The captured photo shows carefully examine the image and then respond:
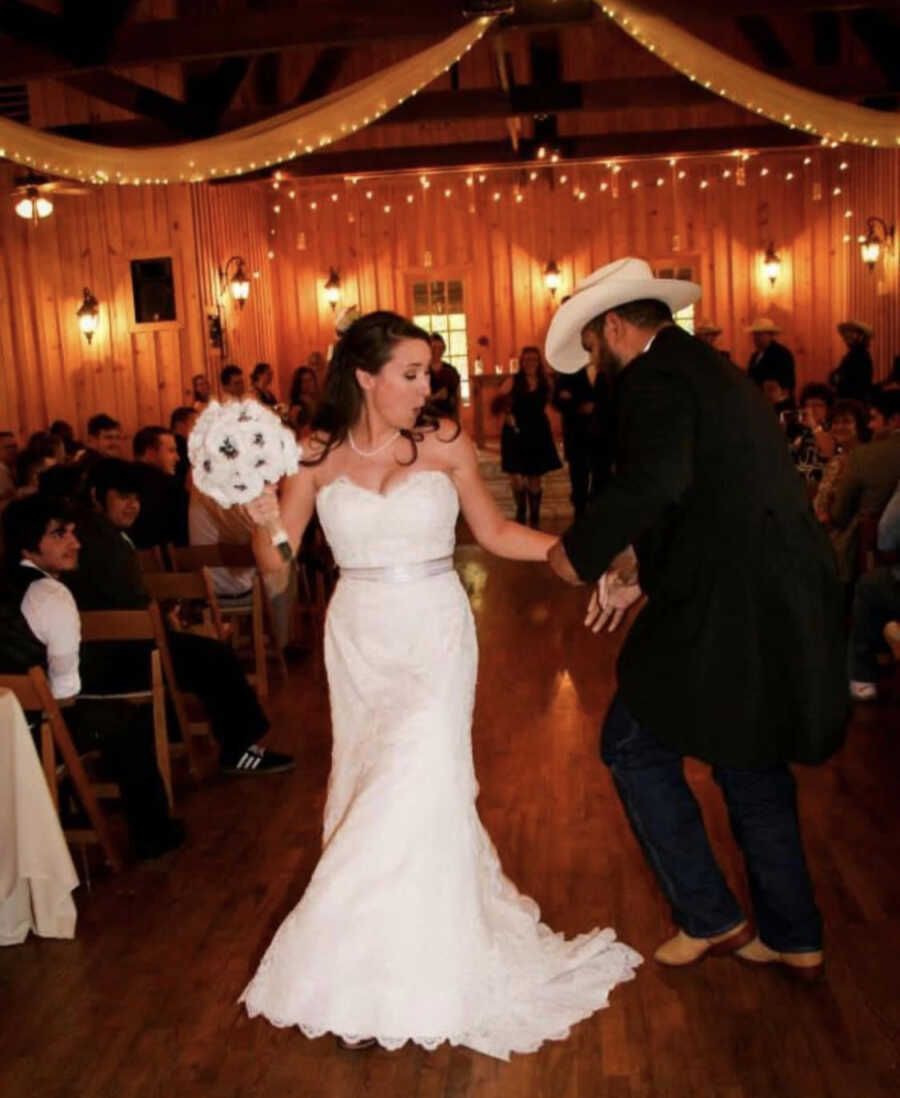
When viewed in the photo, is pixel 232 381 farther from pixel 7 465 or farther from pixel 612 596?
pixel 612 596

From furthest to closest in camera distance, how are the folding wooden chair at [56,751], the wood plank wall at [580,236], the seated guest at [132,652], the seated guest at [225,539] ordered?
the wood plank wall at [580,236], the seated guest at [225,539], the seated guest at [132,652], the folding wooden chair at [56,751]

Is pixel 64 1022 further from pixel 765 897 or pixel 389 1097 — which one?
pixel 765 897

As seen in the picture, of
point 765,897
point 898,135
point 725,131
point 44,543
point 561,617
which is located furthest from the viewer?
point 725,131

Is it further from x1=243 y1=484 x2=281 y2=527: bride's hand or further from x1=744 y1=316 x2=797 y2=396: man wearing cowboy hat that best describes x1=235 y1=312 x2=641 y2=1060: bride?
x1=744 y1=316 x2=797 y2=396: man wearing cowboy hat

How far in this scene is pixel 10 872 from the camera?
3.90 meters

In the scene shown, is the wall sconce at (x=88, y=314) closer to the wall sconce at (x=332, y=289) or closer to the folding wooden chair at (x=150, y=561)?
the wall sconce at (x=332, y=289)

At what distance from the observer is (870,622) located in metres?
5.84

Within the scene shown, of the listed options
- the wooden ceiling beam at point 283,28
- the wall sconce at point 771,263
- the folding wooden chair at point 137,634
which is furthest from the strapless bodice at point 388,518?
the wall sconce at point 771,263

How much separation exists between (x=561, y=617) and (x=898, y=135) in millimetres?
3249

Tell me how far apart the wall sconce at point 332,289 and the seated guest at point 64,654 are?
1308 centimetres

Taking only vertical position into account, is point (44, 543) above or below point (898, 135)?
below

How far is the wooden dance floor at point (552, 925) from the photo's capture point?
303 cm

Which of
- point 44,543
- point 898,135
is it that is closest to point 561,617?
point 898,135

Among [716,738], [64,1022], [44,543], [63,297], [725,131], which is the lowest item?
[64,1022]
